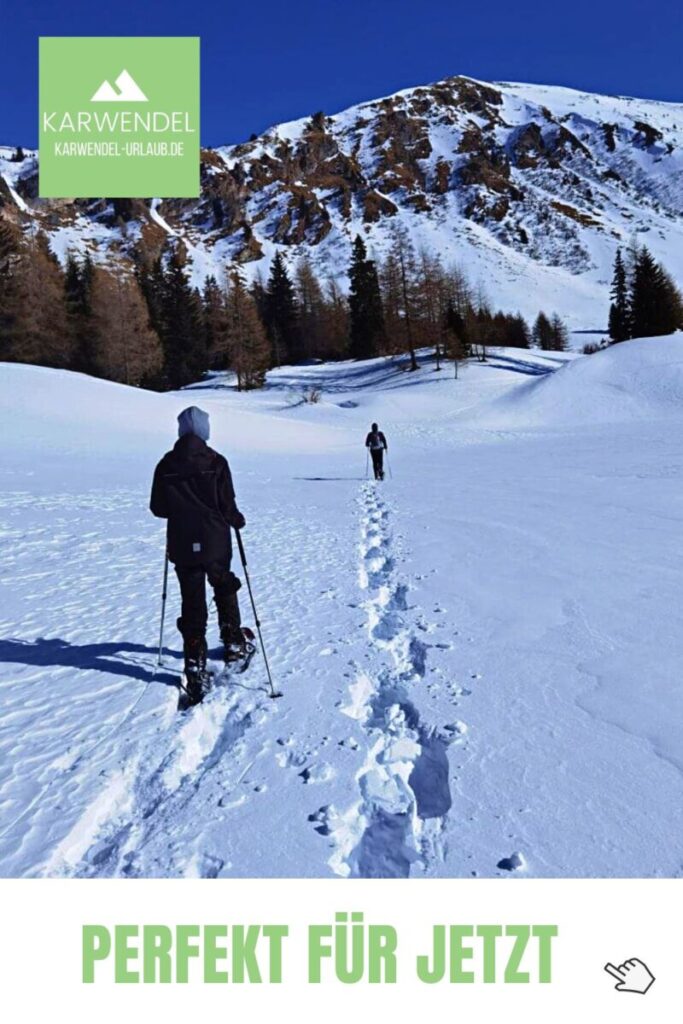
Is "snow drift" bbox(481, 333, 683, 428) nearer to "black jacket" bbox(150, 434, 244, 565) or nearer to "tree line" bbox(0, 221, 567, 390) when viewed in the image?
"tree line" bbox(0, 221, 567, 390)

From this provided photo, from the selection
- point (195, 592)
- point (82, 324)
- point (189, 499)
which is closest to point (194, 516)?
point (189, 499)

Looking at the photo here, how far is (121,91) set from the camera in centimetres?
802

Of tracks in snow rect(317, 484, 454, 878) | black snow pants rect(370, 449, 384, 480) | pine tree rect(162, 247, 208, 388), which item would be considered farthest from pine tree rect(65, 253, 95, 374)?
tracks in snow rect(317, 484, 454, 878)

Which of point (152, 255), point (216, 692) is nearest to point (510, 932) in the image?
point (216, 692)

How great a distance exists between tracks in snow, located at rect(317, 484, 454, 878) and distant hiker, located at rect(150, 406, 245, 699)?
3.91ft

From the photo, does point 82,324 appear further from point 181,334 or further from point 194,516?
point 194,516

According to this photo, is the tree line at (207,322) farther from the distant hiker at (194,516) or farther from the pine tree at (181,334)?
the distant hiker at (194,516)

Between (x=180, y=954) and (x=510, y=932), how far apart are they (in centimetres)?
130

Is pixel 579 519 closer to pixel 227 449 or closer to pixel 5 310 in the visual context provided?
pixel 227 449

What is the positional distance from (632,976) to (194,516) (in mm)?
3416

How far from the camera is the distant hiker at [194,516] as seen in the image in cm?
429

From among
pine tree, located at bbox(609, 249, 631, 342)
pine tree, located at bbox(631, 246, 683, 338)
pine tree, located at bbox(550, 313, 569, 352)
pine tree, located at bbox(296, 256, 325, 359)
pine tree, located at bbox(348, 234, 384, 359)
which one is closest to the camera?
pine tree, located at bbox(631, 246, 683, 338)

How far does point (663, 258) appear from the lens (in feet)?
372

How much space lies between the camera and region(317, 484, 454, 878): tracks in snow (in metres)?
2.69
